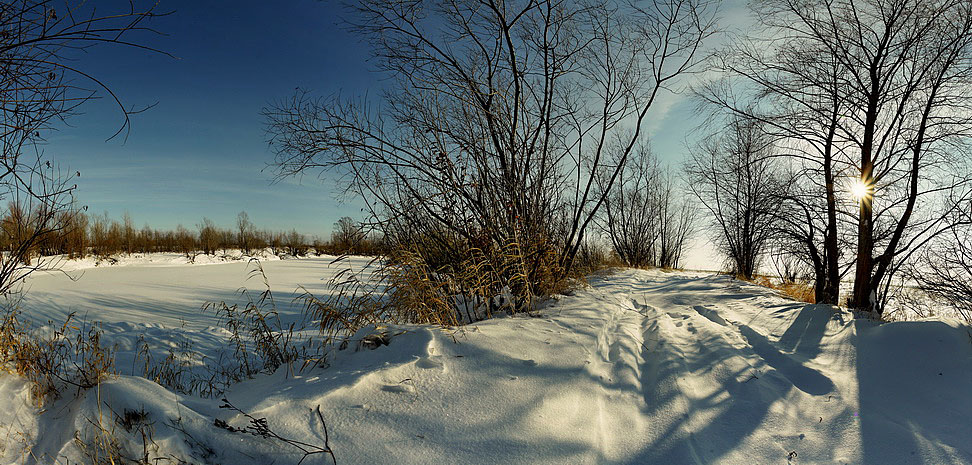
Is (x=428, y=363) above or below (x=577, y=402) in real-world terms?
above

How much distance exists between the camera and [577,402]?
92.5 inches

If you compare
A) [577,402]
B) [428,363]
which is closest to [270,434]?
[428,363]

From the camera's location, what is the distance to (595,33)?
5.81 m

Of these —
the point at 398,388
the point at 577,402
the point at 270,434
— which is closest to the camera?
the point at 270,434

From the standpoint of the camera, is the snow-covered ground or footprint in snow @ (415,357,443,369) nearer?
the snow-covered ground

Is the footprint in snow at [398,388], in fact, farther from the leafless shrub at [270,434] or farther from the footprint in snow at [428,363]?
the leafless shrub at [270,434]

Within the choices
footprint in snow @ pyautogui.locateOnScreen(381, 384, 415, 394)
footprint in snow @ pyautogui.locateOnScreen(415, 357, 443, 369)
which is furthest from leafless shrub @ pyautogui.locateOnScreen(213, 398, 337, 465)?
footprint in snow @ pyautogui.locateOnScreen(415, 357, 443, 369)

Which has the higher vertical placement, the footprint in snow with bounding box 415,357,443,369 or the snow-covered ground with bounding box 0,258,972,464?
the footprint in snow with bounding box 415,357,443,369

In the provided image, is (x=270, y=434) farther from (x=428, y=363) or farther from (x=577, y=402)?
(x=577, y=402)

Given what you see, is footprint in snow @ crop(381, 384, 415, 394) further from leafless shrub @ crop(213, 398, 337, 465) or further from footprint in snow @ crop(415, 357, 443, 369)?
leafless shrub @ crop(213, 398, 337, 465)

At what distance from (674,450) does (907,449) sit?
1.22 meters

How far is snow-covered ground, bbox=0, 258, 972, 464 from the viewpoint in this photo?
1.73 m

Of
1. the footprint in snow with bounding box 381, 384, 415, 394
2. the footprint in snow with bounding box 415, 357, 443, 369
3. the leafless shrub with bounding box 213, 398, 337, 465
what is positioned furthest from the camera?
the footprint in snow with bounding box 415, 357, 443, 369

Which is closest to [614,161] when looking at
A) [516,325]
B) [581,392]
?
[516,325]
